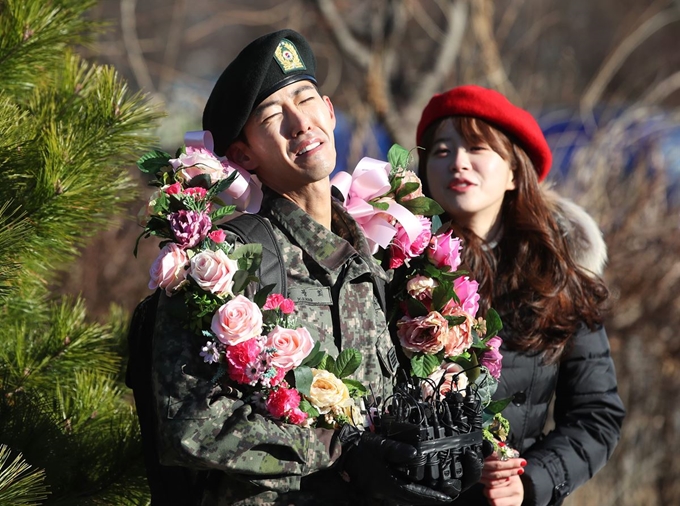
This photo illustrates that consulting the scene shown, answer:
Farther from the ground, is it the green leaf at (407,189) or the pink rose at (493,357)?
the green leaf at (407,189)

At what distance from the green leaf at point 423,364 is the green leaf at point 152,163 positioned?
2.87ft

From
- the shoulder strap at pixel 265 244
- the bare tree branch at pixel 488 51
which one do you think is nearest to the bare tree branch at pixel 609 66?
the bare tree branch at pixel 488 51

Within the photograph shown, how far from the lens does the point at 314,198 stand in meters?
2.46

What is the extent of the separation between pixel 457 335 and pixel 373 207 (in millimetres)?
444

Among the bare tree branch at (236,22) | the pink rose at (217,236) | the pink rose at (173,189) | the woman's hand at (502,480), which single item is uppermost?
the bare tree branch at (236,22)

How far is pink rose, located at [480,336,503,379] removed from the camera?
2686 millimetres

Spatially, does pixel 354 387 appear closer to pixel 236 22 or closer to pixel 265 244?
pixel 265 244

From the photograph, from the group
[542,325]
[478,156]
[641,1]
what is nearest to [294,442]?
[542,325]

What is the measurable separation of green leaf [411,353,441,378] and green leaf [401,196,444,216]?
1.43ft

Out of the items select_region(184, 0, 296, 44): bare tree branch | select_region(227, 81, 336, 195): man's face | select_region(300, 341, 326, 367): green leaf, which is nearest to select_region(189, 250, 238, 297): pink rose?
select_region(300, 341, 326, 367): green leaf

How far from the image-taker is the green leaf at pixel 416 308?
2576 mm

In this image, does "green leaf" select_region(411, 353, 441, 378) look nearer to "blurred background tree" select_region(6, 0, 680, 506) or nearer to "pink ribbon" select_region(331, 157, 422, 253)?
"pink ribbon" select_region(331, 157, 422, 253)

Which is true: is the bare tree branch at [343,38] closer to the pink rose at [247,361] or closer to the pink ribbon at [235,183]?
the pink ribbon at [235,183]

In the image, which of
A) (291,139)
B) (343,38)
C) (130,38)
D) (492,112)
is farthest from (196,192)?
(343,38)
